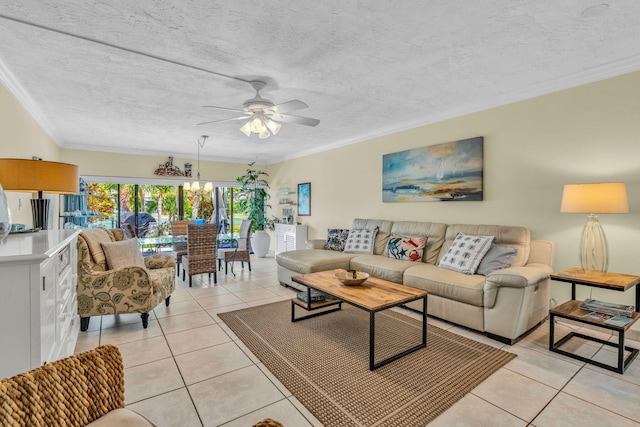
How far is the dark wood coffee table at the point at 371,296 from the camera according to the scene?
7.90 feet

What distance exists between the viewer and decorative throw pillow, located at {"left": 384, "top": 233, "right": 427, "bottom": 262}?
410 cm

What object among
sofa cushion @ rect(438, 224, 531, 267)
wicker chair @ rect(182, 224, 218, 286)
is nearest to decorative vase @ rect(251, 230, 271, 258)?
wicker chair @ rect(182, 224, 218, 286)

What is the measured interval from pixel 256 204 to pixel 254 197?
19 cm

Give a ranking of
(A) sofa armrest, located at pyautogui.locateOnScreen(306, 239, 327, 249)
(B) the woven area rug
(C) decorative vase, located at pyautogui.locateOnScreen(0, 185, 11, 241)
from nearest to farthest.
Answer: (C) decorative vase, located at pyautogui.locateOnScreen(0, 185, 11, 241) → (B) the woven area rug → (A) sofa armrest, located at pyautogui.locateOnScreen(306, 239, 327, 249)

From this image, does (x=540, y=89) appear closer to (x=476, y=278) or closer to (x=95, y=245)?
(x=476, y=278)

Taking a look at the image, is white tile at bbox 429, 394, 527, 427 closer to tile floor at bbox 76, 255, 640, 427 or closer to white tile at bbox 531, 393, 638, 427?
tile floor at bbox 76, 255, 640, 427

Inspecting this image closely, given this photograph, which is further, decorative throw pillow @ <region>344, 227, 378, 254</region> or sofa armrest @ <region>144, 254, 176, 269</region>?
decorative throw pillow @ <region>344, 227, 378, 254</region>

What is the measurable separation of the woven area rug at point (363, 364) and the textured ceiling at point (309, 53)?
8.21 ft

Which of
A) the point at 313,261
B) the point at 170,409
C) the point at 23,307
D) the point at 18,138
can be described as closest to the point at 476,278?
the point at 313,261

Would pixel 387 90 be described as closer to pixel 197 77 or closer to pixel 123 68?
pixel 197 77

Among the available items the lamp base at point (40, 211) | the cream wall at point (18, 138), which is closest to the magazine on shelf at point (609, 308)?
the lamp base at point (40, 211)

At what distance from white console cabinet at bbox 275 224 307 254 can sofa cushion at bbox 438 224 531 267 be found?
360 centimetres

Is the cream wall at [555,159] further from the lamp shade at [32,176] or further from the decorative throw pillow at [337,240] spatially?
the lamp shade at [32,176]

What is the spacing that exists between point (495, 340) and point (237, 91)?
360cm
